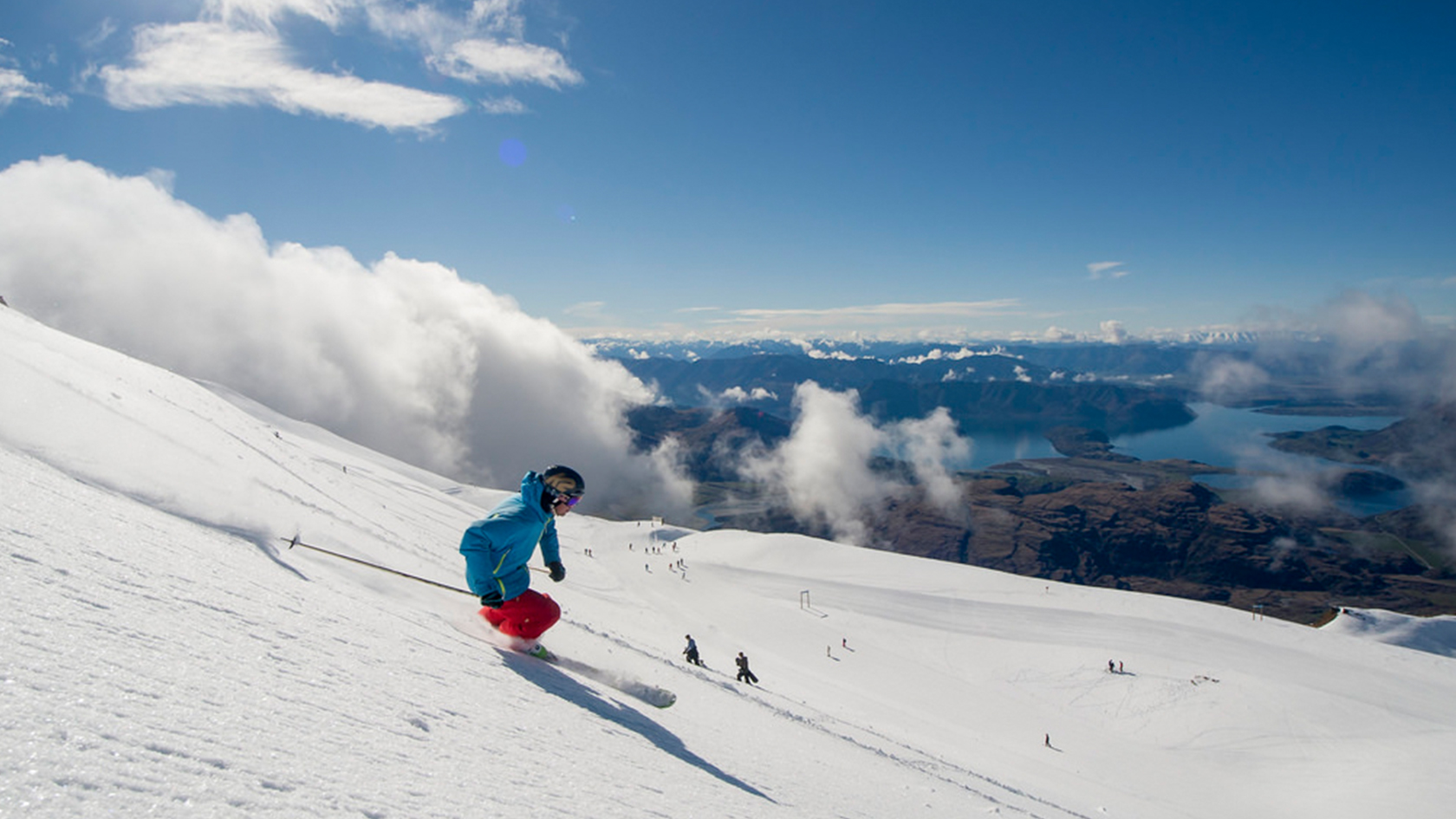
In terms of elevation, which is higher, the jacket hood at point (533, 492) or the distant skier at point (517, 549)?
the jacket hood at point (533, 492)

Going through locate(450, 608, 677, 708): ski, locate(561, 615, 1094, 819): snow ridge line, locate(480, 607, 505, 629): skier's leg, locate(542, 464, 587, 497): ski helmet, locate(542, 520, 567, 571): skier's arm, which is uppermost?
locate(542, 464, 587, 497): ski helmet

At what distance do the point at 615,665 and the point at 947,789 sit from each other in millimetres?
4543

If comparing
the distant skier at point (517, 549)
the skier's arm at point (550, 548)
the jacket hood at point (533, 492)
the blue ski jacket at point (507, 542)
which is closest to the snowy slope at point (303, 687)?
the distant skier at point (517, 549)

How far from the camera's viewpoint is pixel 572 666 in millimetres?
6523

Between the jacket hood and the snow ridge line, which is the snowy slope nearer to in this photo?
the snow ridge line

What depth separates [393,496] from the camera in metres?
21.2

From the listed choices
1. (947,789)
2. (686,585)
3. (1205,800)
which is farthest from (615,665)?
(686,585)

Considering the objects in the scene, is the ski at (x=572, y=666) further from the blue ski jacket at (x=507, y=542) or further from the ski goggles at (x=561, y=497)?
the ski goggles at (x=561, y=497)

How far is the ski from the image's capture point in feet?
20.1

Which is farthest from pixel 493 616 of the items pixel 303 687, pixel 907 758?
pixel 907 758

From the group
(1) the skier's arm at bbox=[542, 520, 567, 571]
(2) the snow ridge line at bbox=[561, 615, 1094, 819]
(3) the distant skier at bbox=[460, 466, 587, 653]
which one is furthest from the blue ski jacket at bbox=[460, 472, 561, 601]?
(2) the snow ridge line at bbox=[561, 615, 1094, 819]

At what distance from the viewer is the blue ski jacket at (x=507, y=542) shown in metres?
5.77

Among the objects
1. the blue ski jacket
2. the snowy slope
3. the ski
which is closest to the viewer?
the snowy slope

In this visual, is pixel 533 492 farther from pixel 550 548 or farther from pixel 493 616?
pixel 493 616
